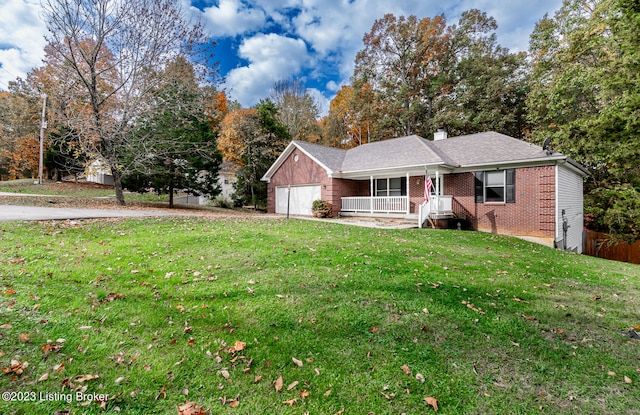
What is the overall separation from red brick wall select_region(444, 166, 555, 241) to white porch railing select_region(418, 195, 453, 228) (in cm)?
96

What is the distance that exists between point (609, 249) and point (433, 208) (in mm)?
10594

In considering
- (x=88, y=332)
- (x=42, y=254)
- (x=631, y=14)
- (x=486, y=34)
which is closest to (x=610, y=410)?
(x=88, y=332)

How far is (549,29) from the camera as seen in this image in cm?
1858

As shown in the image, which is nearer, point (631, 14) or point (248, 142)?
point (631, 14)

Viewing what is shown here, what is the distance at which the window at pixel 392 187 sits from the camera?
1568cm

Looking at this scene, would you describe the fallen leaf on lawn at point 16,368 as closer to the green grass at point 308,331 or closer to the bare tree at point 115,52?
the green grass at point 308,331

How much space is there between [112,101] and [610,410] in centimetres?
1975

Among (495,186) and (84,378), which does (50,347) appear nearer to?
(84,378)

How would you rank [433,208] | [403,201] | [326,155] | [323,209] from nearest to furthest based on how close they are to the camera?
1. [433,208]
2. [403,201]
3. [323,209]
4. [326,155]

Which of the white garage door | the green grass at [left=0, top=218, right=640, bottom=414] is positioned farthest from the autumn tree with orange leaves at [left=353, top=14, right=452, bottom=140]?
the green grass at [left=0, top=218, right=640, bottom=414]

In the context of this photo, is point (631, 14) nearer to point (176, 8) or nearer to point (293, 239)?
point (293, 239)

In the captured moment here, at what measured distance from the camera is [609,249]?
1496 centimetres

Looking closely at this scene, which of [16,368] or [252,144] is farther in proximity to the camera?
[252,144]

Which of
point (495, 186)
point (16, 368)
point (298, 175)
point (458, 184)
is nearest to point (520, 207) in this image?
point (495, 186)
